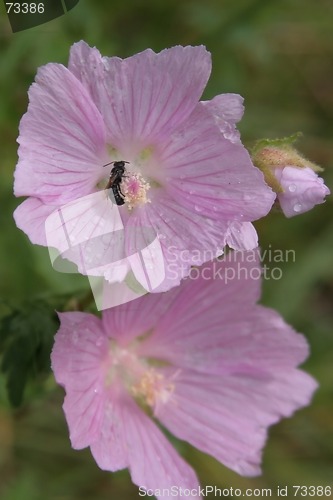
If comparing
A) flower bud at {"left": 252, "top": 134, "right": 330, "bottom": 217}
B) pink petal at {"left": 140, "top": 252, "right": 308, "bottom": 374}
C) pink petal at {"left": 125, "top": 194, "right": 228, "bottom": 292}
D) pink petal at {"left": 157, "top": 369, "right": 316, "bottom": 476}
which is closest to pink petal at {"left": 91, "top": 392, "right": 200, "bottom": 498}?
pink petal at {"left": 157, "top": 369, "right": 316, "bottom": 476}

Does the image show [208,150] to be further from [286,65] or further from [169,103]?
[286,65]

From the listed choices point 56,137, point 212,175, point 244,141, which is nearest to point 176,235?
point 212,175

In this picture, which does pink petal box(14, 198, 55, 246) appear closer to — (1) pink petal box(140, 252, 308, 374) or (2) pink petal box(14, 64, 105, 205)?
(2) pink petal box(14, 64, 105, 205)

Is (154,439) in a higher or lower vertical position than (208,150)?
lower

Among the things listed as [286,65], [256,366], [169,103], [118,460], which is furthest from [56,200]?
[286,65]

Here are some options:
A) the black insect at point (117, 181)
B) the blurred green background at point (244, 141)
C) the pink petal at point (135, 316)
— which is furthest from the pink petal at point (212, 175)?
the blurred green background at point (244, 141)
